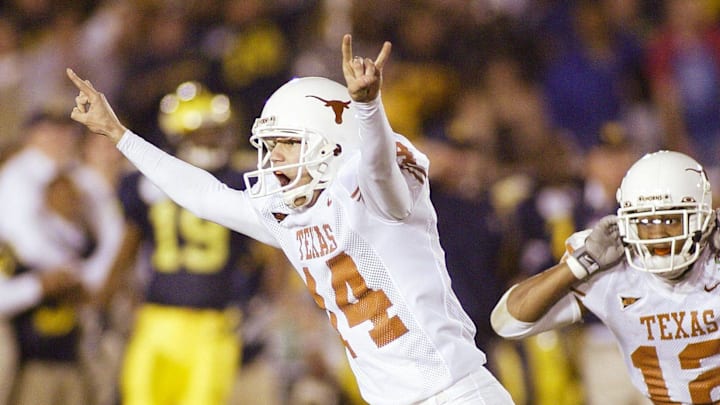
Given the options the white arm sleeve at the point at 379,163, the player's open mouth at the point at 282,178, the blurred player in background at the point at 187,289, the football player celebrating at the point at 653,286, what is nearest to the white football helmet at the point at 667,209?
the football player celebrating at the point at 653,286

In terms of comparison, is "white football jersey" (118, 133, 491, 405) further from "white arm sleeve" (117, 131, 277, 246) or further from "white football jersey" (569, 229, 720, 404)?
"white football jersey" (569, 229, 720, 404)

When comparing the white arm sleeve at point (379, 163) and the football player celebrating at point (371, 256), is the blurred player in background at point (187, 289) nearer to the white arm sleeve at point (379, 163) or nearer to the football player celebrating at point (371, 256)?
the football player celebrating at point (371, 256)

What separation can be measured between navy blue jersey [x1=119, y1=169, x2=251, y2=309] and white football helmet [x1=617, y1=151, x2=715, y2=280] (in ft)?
7.97

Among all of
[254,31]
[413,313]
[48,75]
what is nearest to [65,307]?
[48,75]

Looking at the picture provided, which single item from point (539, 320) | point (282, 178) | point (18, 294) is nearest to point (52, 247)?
point (18, 294)

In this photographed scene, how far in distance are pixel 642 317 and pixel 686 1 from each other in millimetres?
4807

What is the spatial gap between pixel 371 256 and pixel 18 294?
3155 millimetres

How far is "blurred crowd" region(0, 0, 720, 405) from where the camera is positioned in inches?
244

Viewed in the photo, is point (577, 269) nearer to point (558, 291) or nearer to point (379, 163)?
point (558, 291)

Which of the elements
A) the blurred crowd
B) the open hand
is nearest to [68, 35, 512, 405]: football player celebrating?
the open hand

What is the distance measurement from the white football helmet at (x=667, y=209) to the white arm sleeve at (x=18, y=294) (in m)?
3.17

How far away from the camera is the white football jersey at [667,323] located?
345 centimetres

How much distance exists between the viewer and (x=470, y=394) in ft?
9.87

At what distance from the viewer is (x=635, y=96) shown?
781cm
